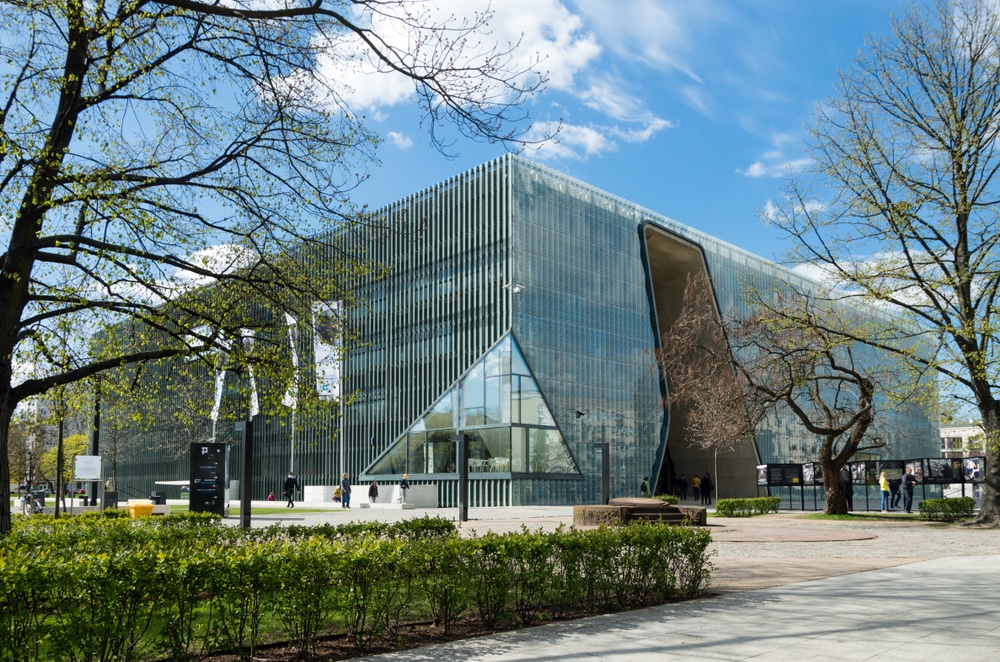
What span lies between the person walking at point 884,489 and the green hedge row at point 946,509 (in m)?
3.75

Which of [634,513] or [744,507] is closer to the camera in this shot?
[634,513]

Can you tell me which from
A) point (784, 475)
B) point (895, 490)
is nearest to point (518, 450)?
point (784, 475)

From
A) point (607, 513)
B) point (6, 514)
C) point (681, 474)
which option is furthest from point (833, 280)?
point (681, 474)

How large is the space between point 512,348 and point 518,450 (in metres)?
5.42

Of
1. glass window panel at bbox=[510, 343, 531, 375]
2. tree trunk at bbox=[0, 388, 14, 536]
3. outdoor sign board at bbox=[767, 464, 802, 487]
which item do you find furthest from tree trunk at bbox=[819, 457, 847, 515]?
tree trunk at bbox=[0, 388, 14, 536]

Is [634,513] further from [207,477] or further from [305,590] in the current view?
[305,590]

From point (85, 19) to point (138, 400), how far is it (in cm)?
661

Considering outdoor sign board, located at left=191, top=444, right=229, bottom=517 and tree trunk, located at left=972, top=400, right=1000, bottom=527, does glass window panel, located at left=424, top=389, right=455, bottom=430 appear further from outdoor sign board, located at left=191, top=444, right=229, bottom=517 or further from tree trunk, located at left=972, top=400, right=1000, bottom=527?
tree trunk, located at left=972, top=400, right=1000, bottom=527

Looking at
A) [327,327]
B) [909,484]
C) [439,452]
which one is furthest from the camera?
[439,452]

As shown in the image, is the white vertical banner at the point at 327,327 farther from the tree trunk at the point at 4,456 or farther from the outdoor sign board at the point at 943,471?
the outdoor sign board at the point at 943,471

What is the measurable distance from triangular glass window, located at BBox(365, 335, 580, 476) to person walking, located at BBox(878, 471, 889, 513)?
51.7ft

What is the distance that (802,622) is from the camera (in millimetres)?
8539

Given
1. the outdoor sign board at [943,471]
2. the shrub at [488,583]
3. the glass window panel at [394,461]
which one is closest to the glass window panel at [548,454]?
the glass window panel at [394,461]

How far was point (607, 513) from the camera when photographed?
22953mm
